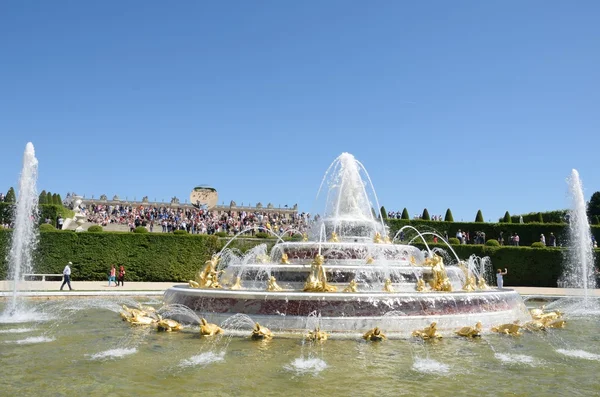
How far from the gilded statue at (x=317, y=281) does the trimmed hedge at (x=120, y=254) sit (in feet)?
71.9

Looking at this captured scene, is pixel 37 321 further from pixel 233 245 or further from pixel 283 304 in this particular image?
pixel 233 245

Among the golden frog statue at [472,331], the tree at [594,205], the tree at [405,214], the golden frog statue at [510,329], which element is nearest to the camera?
the golden frog statue at [472,331]

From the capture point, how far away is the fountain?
1230 cm

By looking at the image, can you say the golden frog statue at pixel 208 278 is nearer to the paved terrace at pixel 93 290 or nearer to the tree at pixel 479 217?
the paved terrace at pixel 93 290

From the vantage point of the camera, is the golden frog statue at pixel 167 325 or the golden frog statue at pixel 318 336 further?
the golden frog statue at pixel 167 325

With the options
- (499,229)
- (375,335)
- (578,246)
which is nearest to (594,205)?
(499,229)

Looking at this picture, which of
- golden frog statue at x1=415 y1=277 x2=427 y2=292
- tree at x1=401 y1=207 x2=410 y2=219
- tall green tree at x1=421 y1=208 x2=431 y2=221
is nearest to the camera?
golden frog statue at x1=415 y1=277 x2=427 y2=292

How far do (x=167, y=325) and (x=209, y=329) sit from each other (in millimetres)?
1457

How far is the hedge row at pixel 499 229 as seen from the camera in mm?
43562

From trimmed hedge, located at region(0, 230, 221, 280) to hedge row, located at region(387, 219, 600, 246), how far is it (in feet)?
62.1

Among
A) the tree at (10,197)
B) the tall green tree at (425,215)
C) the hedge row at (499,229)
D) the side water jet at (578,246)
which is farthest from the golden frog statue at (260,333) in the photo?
the tree at (10,197)

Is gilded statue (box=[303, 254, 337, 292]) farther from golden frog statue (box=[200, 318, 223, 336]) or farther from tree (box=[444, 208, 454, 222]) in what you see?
tree (box=[444, 208, 454, 222])

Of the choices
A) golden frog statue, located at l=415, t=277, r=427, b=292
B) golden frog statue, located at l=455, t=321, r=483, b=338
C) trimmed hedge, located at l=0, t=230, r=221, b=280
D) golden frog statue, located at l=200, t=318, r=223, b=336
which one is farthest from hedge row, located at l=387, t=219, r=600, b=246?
golden frog statue, located at l=200, t=318, r=223, b=336

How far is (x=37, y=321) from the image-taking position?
49.6ft
